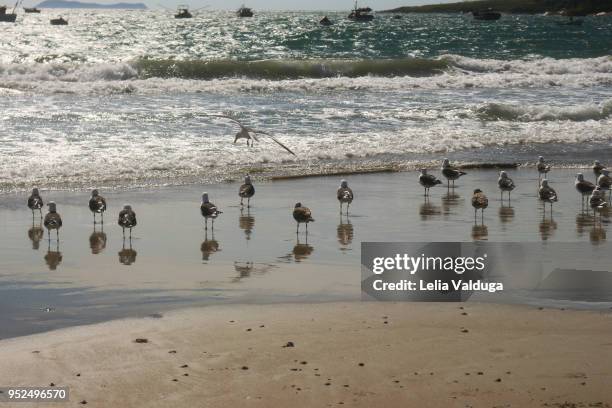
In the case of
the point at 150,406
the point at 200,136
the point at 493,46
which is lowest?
the point at 150,406

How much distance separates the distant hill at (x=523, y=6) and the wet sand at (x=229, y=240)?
141238mm

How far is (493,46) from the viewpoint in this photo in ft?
243

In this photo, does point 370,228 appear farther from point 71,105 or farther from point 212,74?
point 212,74

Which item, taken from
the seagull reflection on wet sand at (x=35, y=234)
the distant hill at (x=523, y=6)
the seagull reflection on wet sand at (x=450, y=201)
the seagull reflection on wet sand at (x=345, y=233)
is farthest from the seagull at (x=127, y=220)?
the distant hill at (x=523, y=6)

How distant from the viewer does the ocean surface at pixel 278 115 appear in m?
21.9

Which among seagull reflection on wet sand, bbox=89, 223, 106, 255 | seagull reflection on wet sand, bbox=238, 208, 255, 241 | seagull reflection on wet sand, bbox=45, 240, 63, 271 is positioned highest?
seagull reflection on wet sand, bbox=238, 208, 255, 241

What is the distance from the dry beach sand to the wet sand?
0.69 m

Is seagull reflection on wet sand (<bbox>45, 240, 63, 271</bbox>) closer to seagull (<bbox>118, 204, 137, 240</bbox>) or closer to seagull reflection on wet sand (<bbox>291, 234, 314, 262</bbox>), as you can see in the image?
seagull (<bbox>118, 204, 137, 240</bbox>)

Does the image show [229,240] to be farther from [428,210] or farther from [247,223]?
[428,210]

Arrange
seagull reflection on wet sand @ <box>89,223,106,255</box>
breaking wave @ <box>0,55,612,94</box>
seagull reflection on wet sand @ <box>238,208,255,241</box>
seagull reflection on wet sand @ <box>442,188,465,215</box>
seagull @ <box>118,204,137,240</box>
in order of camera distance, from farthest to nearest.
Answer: breaking wave @ <box>0,55,612,94</box> → seagull reflection on wet sand @ <box>442,188,465,215</box> → seagull reflection on wet sand @ <box>238,208,255,241</box> → seagull @ <box>118,204,137,240</box> → seagull reflection on wet sand @ <box>89,223,106,255</box>

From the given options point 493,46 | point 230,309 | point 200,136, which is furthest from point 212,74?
point 230,309

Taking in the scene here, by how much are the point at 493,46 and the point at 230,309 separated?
65547mm

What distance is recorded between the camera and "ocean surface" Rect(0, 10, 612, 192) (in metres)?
21.9

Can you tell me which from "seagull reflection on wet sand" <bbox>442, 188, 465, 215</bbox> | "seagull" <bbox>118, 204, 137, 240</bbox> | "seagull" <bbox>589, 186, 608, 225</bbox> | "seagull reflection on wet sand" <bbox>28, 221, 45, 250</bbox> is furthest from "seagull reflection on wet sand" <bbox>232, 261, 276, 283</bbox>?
"seagull" <bbox>589, 186, 608, 225</bbox>
